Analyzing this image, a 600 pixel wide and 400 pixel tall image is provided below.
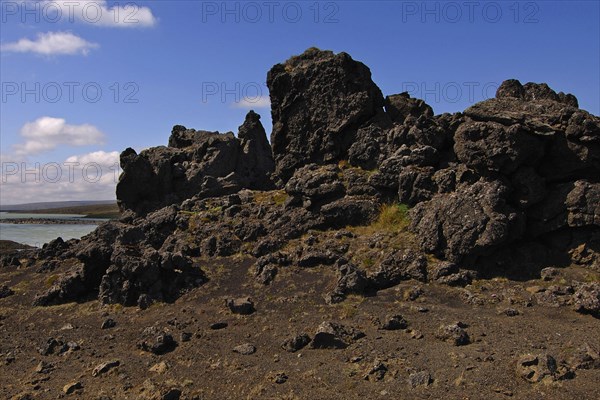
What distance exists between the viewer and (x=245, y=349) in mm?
21844

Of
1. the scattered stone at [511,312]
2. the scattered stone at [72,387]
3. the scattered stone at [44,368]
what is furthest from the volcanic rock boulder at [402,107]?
the scattered stone at [72,387]

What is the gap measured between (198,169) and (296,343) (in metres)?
39.6

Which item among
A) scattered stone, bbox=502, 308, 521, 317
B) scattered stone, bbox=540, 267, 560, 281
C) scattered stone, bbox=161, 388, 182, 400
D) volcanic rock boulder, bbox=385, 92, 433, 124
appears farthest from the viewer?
volcanic rock boulder, bbox=385, 92, 433, 124

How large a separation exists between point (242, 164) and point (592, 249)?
137ft

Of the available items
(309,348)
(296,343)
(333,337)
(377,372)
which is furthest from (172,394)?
(377,372)

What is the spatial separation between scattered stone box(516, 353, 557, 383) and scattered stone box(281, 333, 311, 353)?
8882mm

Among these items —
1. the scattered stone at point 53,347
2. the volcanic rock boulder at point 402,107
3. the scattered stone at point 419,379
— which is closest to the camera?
the scattered stone at point 419,379

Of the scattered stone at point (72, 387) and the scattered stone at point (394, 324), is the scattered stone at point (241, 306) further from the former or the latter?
the scattered stone at point (72, 387)

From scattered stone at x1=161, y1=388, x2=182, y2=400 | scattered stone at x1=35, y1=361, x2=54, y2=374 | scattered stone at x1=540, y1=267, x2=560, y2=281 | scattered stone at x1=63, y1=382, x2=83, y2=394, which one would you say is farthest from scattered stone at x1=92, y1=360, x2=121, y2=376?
scattered stone at x1=540, y1=267, x2=560, y2=281

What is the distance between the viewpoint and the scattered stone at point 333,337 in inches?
827

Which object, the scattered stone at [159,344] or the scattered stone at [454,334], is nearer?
the scattered stone at [454,334]

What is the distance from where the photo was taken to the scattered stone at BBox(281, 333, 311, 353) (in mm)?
21375

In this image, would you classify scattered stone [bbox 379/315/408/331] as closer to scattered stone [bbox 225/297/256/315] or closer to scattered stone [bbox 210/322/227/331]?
scattered stone [bbox 225/297/256/315]

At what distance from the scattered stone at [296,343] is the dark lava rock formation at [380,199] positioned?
4.69m
